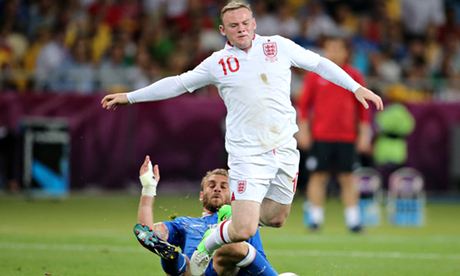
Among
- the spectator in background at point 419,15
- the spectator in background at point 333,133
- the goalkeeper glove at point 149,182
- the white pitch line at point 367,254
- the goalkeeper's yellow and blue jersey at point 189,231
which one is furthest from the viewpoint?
the spectator in background at point 419,15

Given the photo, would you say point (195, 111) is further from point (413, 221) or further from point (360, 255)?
point (360, 255)

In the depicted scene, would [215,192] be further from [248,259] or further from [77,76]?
[77,76]

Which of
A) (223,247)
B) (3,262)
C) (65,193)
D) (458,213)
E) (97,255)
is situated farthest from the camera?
(65,193)

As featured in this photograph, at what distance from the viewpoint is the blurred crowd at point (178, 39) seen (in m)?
23.6

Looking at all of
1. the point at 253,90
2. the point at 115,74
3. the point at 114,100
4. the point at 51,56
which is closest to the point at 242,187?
the point at 253,90

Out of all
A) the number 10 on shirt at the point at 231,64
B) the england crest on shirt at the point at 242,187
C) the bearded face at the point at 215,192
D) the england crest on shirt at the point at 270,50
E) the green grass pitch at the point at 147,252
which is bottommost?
the green grass pitch at the point at 147,252

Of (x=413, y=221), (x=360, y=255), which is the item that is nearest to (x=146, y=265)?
(x=360, y=255)

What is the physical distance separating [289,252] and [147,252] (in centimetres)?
168

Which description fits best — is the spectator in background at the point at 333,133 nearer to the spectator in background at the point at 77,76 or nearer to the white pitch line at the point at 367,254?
the white pitch line at the point at 367,254

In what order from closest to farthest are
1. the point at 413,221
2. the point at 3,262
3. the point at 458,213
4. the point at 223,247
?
1. the point at 223,247
2. the point at 3,262
3. the point at 413,221
4. the point at 458,213

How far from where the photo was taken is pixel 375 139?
24.3m

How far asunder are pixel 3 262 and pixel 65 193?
413 inches

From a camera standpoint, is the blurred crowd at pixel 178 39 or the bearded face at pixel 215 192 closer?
the bearded face at pixel 215 192

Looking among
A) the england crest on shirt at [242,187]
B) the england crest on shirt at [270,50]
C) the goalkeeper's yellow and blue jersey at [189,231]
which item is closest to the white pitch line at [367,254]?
the goalkeeper's yellow and blue jersey at [189,231]
